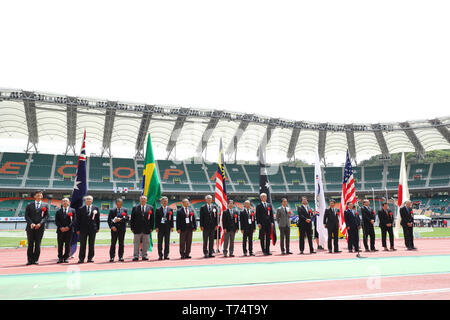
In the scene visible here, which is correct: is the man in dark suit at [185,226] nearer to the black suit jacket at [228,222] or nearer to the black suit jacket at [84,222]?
the black suit jacket at [228,222]

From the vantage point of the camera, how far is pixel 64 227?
10.1 m

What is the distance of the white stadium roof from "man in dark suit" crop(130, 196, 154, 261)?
103ft

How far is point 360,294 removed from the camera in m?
5.17

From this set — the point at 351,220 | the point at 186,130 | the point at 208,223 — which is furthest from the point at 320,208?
the point at 186,130

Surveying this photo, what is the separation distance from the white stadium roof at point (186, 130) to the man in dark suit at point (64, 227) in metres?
31.2

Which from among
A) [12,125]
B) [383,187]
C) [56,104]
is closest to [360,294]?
[56,104]

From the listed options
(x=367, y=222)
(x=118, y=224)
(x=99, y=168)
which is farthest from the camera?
(x=99, y=168)

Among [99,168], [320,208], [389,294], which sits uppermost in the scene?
[99,168]

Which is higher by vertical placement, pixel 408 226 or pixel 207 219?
pixel 207 219

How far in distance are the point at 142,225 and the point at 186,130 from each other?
37.8 meters

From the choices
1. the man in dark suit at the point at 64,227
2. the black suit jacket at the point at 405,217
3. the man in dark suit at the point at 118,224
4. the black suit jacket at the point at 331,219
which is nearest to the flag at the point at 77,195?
the man in dark suit at the point at 64,227

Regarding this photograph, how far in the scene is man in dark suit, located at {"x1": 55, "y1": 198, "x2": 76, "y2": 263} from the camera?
32.9 feet

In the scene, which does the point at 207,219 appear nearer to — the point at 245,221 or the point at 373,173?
the point at 245,221

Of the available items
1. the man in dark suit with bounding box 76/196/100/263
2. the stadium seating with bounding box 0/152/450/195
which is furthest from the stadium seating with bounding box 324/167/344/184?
the man in dark suit with bounding box 76/196/100/263
